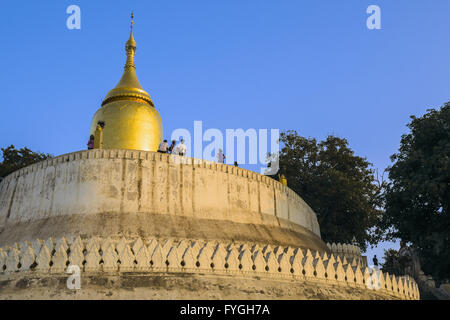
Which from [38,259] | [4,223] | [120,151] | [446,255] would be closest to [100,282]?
[38,259]

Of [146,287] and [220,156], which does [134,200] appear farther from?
[220,156]

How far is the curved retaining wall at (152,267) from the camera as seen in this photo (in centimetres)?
1456

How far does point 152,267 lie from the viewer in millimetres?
14930

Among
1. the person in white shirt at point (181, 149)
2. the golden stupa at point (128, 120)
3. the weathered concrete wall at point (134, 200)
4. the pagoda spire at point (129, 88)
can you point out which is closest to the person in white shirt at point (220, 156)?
the person in white shirt at point (181, 149)

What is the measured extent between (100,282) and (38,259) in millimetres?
2405

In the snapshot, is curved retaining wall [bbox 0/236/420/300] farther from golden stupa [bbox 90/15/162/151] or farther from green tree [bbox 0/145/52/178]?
green tree [bbox 0/145/52/178]

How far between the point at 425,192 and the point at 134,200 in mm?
13889

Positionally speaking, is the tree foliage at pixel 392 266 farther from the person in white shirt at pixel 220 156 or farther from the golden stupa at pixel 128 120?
the golden stupa at pixel 128 120

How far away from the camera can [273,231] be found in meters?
21.5

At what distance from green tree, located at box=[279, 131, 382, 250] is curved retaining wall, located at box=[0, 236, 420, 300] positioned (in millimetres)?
18404

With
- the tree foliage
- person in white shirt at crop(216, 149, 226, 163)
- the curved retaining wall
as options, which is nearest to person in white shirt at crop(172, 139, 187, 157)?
person in white shirt at crop(216, 149, 226, 163)

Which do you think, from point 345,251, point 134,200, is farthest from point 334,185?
point 134,200
